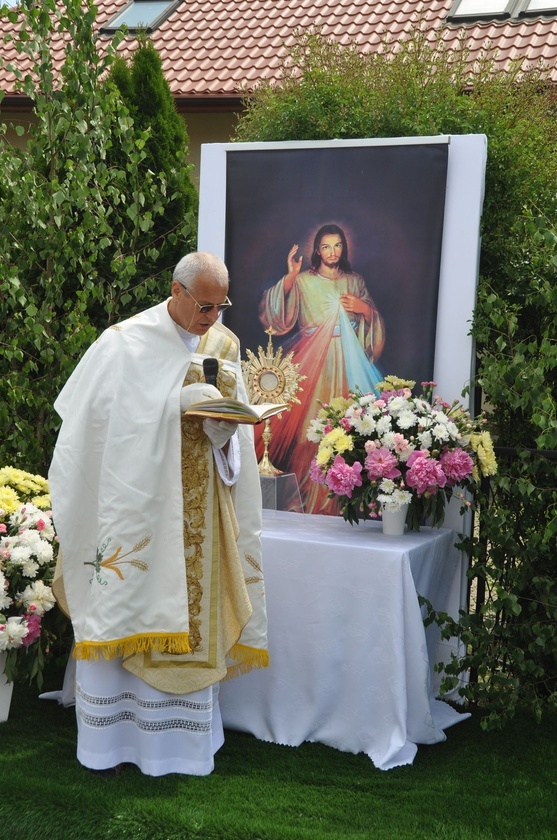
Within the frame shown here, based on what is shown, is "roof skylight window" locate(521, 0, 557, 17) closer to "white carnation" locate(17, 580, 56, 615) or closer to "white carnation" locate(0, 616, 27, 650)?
"white carnation" locate(17, 580, 56, 615)

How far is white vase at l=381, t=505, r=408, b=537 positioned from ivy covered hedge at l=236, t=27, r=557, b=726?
0.31m

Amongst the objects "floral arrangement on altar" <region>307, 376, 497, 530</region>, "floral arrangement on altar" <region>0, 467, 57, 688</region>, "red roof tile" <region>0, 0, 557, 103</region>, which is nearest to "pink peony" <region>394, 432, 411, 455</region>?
"floral arrangement on altar" <region>307, 376, 497, 530</region>

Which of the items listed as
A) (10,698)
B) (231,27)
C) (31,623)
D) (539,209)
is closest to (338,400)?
(539,209)

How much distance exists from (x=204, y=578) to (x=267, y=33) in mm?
8014

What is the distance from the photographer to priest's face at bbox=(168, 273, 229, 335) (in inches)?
140

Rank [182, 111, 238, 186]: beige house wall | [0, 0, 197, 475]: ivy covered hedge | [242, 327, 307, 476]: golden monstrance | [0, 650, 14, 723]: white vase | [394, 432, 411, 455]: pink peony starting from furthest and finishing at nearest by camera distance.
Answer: [182, 111, 238, 186]: beige house wall
[0, 0, 197, 475]: ivy covered hedge
[242, 327, 307, 476]: golden monstrance
[0, 650, 14, 723]: white vase
[394, 432, 411, 455]: pink peony

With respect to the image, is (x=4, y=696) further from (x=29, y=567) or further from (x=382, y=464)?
(x=382, y=464)

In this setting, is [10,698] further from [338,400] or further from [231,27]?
[231,27]

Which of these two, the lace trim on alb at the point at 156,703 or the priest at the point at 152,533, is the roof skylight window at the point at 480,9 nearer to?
the priest at the point at 152,533

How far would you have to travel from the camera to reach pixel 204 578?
3.78 m

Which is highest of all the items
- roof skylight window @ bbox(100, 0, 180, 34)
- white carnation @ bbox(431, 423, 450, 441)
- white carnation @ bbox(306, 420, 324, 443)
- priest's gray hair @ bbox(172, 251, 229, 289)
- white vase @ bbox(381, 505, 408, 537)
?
roof skylight window @ bbox(100, 0, 180, 34)

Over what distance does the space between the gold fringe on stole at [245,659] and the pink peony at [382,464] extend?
2.74ft

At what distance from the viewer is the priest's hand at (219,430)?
144 inches

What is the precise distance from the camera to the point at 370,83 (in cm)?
510
